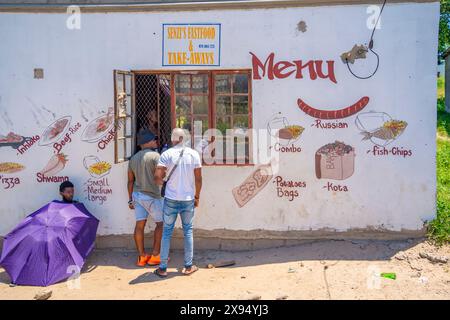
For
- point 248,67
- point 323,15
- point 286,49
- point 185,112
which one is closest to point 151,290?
point 185,112

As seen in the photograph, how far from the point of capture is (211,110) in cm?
645

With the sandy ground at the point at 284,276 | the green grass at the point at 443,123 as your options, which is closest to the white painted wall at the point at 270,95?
the sandy ground at the point at 284,276

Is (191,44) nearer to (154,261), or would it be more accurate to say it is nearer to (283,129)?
(283,129)

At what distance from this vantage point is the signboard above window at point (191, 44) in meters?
6.35

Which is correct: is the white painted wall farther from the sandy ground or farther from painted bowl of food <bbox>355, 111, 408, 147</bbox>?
the sandy ground

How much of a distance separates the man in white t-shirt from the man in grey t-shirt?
332 millimetres

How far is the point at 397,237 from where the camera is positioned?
632cm

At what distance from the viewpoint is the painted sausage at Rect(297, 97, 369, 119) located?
245 inches

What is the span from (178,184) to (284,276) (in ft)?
5.42

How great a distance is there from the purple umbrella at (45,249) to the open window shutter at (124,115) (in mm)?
1006

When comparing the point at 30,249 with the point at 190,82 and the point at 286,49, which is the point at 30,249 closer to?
the point at 190,82

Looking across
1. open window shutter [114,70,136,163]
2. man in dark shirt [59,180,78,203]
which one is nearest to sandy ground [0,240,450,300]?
man in dark shirt [59,180,78,203]

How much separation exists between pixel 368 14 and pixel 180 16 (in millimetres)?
2360
